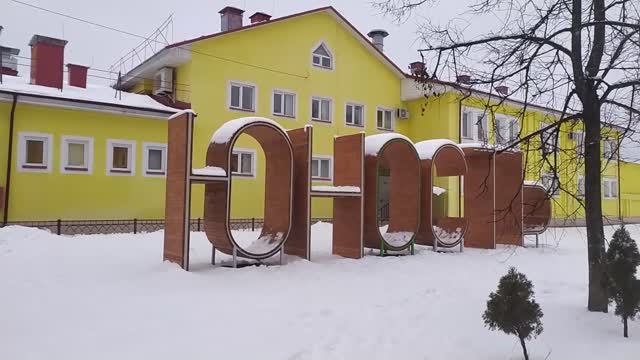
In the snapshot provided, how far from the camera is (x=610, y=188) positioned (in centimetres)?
3738

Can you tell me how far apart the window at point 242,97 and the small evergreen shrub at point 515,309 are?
16752 mm

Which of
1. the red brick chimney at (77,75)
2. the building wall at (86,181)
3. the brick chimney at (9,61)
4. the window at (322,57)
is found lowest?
the building wall at (86,181)

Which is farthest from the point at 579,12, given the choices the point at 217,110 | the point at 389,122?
the point at 389,122

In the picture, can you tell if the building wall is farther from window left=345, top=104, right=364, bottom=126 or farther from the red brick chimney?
window left=345, top=104, right=364, bottom=126

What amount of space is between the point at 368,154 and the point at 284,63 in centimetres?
1019

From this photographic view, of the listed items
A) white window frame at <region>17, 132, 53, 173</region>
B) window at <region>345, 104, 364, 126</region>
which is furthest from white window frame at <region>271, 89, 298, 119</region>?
white window frame at <region>17, 132, 53, 173</region>

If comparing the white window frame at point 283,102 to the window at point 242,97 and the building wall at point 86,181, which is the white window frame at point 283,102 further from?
the building wall at point 86,181

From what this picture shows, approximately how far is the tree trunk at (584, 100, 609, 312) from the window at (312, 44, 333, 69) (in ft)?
55.5

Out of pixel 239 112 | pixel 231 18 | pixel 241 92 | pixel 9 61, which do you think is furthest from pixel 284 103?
pixel 9 61

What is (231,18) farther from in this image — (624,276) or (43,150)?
(624,276)

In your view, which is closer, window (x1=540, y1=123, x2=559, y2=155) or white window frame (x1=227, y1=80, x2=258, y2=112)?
window (x1=540, y1=123, x2=559, y2=155)

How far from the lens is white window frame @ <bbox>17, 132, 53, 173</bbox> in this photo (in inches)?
671

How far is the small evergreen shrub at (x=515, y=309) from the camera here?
6.16 metres

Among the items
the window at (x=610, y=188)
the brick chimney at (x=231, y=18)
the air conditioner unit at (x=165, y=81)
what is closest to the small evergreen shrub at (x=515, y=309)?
the air conditioner unit at (x=165, y=81)
